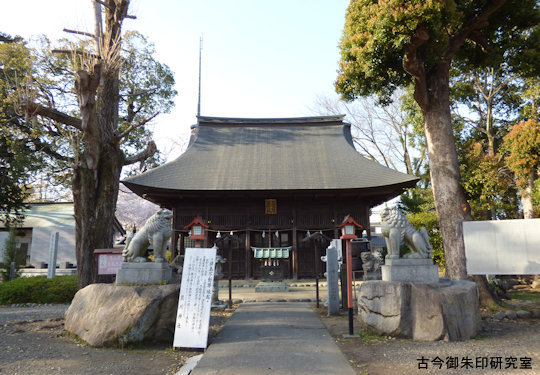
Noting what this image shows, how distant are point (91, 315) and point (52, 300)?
586cm

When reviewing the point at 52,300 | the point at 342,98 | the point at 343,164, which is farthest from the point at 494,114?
the point at 52,300

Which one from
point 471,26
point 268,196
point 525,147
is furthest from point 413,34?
point 268,196

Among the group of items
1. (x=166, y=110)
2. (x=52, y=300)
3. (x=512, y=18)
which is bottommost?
(x=52, y=300)

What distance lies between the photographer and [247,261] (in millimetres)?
14930

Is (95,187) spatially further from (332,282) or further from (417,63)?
(417,63)

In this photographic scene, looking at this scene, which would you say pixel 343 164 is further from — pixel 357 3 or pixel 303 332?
pixel 303 332

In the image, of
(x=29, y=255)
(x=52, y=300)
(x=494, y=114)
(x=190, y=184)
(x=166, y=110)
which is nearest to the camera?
(x=52, y=300)

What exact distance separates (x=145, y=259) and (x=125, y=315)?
4.05ft

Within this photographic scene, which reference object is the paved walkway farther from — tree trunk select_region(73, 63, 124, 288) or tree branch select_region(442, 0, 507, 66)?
tree branch select_region(442, 0, 507, 66)

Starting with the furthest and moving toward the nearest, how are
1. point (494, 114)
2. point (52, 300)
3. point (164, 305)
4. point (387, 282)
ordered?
point (494, 114)
point (52, 300)
point (387, 282)
point (164, 305)

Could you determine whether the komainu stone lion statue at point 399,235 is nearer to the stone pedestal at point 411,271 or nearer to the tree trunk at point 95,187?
the stone pedestal at point 411,271

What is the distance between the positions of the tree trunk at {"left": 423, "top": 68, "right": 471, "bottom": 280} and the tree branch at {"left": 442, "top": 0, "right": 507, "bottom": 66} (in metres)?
0.44

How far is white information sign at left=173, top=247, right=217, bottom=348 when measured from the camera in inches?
182

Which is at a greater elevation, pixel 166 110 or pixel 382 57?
pixel 166 110
